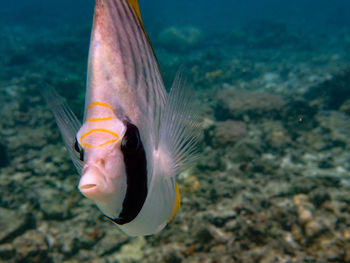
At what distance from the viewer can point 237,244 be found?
2.59 m

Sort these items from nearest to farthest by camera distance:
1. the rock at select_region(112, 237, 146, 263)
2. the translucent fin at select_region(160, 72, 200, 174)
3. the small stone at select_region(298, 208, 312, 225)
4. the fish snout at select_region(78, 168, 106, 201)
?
the fish snout at select_region(78, 168, 106, 201) < the translucent fin at select_region(160, 72, 200, 174) < the small stone at select_region(298, 208, 312, 225) < the rock at select_region(112, 237, 146, 263)

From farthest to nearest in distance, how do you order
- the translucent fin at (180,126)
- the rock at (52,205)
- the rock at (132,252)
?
the rock at (52,205)
the rock at (132,252)
the translucent fin at (180,126)

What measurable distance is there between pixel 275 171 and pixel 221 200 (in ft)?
4.51

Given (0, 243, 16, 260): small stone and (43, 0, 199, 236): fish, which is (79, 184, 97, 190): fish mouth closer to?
(43, 0, 199, 236): fish

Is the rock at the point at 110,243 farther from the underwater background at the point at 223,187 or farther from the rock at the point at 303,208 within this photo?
the rock at the point at 303,208

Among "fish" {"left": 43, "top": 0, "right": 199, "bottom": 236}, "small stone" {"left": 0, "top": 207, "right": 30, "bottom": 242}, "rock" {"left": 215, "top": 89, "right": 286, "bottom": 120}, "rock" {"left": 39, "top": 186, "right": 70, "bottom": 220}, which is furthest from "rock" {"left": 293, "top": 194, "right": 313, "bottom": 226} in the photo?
"small stone" {"left": 0, "top": 207, "right": 30, "bottom": 242}

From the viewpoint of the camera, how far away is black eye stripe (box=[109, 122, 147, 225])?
2.12ft

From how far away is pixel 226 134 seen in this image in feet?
17.1

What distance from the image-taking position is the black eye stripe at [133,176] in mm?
647

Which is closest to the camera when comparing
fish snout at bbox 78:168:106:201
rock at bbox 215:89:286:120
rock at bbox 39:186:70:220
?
fish snout at bbox 78:168:106:201

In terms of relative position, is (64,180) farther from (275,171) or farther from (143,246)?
(275,171)

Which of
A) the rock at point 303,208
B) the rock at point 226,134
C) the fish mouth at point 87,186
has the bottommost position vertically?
the rock at point 226,134

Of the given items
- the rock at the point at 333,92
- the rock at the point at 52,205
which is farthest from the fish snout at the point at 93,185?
the rock at the point at 333,92

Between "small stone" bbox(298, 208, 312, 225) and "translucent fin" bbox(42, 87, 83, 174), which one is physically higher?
"translucent fin" bbox(42, 87, 83, 174)
